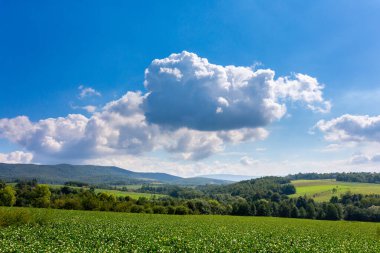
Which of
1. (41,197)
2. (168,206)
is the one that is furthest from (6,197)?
(168,206)

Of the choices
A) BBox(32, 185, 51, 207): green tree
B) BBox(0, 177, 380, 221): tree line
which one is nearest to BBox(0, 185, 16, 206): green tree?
BBox(0, 177, 380, 221): tree line

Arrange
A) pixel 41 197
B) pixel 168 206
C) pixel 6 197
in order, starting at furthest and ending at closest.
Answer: pixel 41 197 → pixel 168 206 → pixel 6 197

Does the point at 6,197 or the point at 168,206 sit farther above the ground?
the point at 6,197

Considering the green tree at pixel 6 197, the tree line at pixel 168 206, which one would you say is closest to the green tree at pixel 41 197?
the tree line at pixel 168 206

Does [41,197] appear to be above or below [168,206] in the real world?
above

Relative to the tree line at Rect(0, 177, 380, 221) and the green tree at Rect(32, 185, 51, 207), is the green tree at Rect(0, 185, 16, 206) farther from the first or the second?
the green tree at Rect(32, 185, 51, 207)

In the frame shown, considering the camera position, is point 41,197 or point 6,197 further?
point 41,197

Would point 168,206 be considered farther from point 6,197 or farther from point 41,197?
point 6,197

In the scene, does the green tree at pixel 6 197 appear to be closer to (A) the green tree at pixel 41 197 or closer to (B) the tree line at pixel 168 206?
(B) the tree line at pixel 168 206

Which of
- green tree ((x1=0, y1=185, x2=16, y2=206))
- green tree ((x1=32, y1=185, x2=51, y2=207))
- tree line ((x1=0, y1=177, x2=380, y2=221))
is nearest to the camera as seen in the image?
tree line ((x1=0, y1=177, x2=380, y2=221))

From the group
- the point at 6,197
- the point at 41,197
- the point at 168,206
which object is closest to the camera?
the point at 6,197

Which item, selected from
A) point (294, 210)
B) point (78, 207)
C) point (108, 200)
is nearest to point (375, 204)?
point (294, 210)

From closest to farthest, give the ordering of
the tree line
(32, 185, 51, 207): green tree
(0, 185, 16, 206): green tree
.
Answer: the tree line
(0, 185, 16, 206): green tree
(32, 185, 51, 207): green tree

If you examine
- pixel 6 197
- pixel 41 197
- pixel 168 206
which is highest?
pixel 6 197
